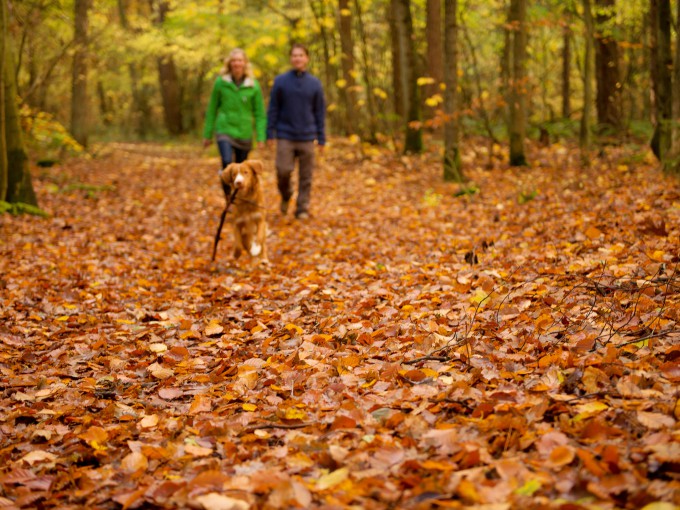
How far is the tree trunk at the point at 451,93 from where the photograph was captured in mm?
10109

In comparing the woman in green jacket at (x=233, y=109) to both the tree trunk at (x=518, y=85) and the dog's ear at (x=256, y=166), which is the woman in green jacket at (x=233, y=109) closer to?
the dog's ear at (x=256, y=166)

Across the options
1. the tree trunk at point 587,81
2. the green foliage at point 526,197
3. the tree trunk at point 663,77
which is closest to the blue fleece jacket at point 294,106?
the green foliage at point 526,197

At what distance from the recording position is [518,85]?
11.4 metres

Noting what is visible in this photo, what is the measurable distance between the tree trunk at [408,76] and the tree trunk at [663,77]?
18.7 feet

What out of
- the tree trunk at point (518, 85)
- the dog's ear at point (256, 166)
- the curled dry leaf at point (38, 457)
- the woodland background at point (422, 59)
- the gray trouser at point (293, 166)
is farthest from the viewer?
the tree trunk at point (518, 85)

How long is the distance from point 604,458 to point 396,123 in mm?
14739

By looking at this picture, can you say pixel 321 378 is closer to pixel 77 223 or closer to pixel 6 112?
pixel 77 223

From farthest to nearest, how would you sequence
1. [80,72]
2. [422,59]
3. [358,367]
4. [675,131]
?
[422,59]
[80,72]
[675,131]
[358,367]

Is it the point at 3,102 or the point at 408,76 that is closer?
the point at 3,102

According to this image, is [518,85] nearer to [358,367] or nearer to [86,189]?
[86,189]

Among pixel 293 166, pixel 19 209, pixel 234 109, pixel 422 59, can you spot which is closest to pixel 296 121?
pixel 293 166

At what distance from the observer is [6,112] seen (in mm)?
9141

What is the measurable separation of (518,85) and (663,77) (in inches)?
112

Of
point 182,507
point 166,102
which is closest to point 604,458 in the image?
point 182,507
